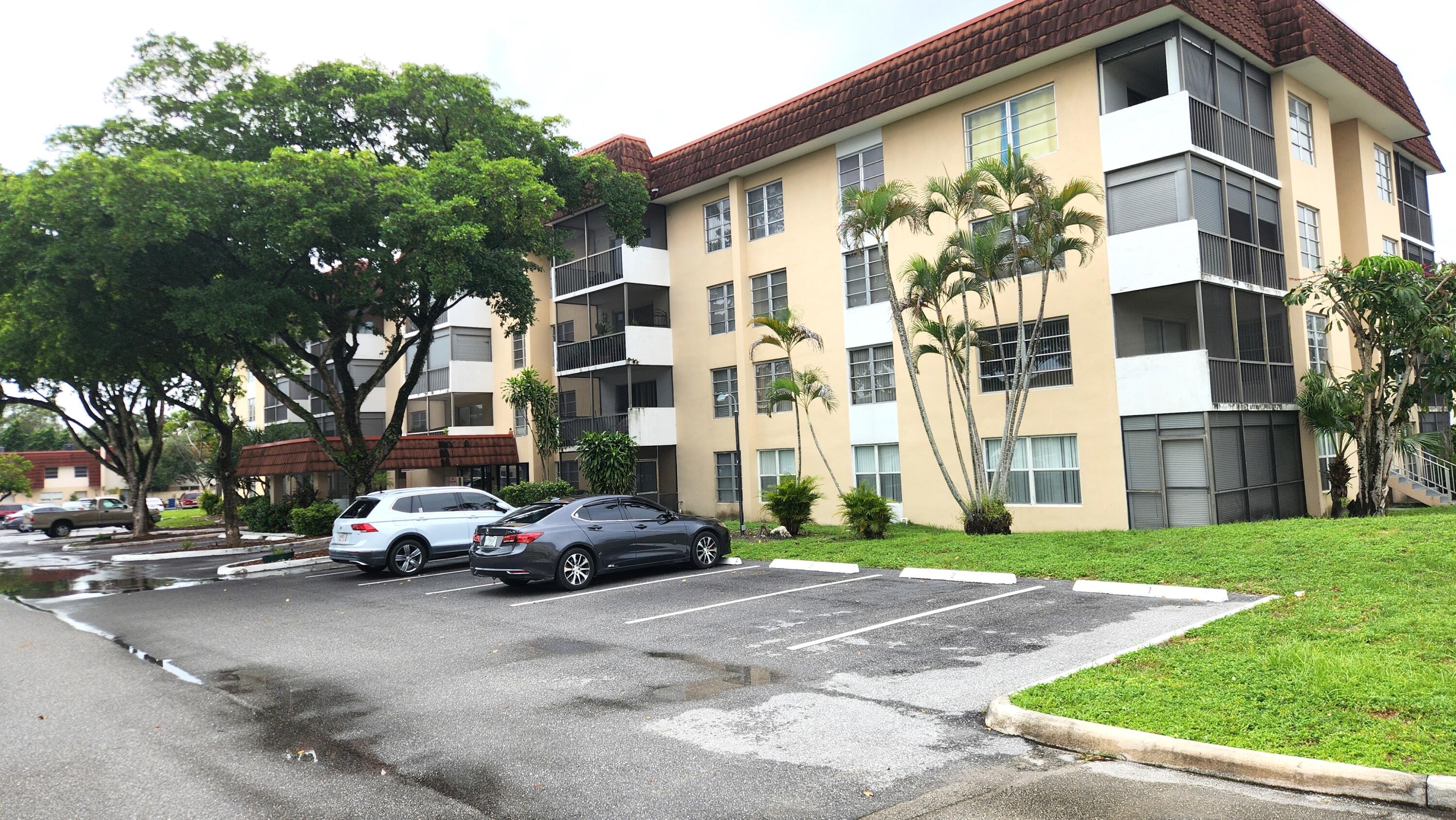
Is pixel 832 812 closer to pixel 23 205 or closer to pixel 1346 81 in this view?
pixel 23 205

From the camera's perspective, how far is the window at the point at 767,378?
26.2 metres

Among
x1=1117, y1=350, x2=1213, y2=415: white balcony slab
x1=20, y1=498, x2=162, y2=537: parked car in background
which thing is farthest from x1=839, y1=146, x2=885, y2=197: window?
x1=20, y1=498, x2=162, y2=537: parked car in background

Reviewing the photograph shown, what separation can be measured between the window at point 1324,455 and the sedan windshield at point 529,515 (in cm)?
1712

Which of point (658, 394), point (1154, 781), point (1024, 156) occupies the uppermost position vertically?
point (1024, 156)

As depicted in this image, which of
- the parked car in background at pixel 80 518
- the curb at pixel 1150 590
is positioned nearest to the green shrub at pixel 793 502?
the curb at pixel 1150 590

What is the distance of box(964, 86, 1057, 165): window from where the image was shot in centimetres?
2030

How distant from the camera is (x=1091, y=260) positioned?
63.3 ft

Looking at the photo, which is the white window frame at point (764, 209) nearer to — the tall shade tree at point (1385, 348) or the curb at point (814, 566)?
the curb at point (814, 566)

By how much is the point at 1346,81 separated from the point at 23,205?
29049mm

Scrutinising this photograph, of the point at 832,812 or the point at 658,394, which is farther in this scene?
the point at 658,394

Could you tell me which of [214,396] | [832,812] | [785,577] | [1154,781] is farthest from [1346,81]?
[214,396]

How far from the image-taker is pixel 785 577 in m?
15.3

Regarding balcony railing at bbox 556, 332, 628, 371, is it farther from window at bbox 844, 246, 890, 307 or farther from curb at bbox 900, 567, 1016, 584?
curb at bbox 900, 567, 1016, 584

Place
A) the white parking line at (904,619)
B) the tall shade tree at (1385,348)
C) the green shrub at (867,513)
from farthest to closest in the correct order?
the green shrub at (867,513)
the tall shade tree at (1385,348)
the white parking line at (904,619)
